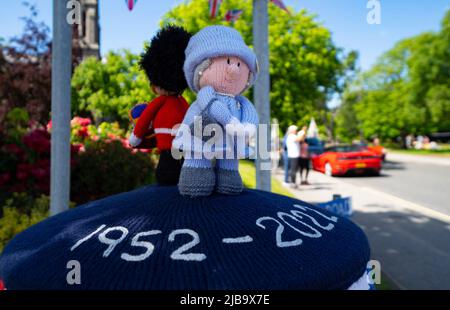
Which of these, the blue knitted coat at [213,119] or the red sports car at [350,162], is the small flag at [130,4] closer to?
the blue knitted coat at [213,119]

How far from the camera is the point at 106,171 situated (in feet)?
19.9

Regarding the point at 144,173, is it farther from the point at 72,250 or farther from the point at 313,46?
the point at 313,46

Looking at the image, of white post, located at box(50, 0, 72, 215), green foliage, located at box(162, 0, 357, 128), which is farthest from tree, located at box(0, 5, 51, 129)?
white post, located at box(50, 0, 72, 215)

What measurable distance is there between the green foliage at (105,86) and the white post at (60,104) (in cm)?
818

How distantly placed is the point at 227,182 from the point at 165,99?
692 mm

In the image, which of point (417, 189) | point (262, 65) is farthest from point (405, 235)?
point (417, 189)

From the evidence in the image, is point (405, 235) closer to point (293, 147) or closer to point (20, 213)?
point (293, 147)

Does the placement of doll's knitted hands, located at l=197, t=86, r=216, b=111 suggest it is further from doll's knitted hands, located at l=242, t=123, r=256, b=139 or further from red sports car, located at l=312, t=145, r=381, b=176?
red sports car, located at l=312, t=145, r=381, b=176

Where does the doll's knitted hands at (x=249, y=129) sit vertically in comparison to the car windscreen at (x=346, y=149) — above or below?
above

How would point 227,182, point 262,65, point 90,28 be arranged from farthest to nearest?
point 90,28 < point 262,65 < point 227,182

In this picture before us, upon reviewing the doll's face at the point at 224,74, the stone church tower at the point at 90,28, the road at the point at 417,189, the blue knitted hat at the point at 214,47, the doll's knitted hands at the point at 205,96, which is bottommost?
the road at the point at 417,189

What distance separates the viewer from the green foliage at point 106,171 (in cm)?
599

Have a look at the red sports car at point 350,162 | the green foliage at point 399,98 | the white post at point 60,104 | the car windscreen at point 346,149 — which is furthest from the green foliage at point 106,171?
the green foliage at point 399,98
